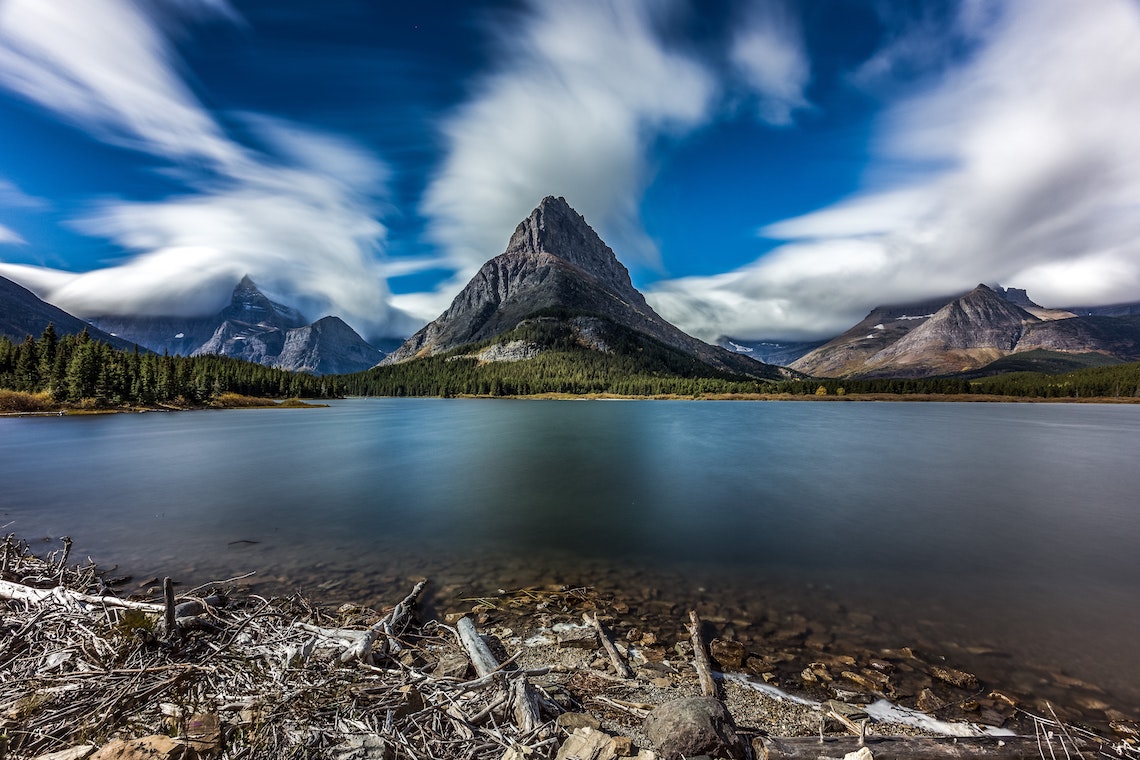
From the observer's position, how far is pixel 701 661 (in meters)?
9.28

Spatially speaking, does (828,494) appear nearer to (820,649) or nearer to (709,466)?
(709,466)

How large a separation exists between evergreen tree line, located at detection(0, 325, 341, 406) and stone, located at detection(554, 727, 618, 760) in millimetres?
112292

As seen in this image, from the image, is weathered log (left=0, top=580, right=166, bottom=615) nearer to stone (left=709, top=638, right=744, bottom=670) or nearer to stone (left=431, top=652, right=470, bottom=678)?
stone (left=431, top=652, right=470, bottom=678)

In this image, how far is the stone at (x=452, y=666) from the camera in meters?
8.23

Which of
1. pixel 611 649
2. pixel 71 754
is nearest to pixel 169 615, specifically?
pixel 71 754

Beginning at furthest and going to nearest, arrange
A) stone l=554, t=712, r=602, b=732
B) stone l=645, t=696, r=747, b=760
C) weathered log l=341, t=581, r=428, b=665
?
weathered log l=341, t=581, r=428, b=665 → stone l=554, t=712, r=602, b=732 → stone l=645, t=696, r=747, b=760

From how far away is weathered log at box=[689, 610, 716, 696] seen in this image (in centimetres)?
864

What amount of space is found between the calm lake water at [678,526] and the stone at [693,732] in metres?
6.38

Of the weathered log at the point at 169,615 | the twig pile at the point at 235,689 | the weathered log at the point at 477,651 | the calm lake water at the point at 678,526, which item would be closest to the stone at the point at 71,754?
the twig pile at the point at 235,689

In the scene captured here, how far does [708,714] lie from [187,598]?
10.4 m

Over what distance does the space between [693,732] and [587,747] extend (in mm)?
1556

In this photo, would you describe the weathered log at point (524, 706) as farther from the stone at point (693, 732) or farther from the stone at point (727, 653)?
the stone at point (727, 653)

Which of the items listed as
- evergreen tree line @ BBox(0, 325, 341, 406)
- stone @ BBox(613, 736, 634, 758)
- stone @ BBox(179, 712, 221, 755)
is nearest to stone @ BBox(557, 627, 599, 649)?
stone @ BBox(613, 736, 634, 758)

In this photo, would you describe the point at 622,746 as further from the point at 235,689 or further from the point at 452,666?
the point at 235,689
